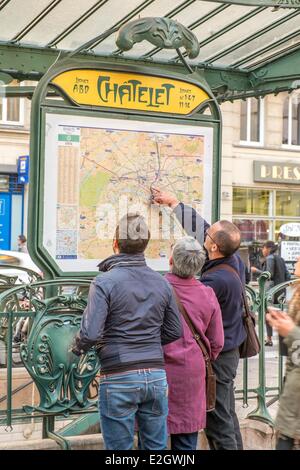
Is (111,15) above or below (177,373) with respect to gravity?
above

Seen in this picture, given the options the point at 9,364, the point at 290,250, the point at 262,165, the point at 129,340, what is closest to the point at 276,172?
the point at 262,165

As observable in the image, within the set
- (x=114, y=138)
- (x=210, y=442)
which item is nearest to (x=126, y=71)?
(x=114, y=138)

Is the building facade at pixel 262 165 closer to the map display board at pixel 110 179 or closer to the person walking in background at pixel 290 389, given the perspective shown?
the map display board at pixel 110 179

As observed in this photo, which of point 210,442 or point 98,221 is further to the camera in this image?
point 98,221

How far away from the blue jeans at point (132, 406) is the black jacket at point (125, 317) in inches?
2.6

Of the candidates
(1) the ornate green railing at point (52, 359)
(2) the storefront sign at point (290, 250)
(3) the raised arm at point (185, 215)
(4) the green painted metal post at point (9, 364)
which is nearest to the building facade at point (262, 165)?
(2) the storefront sign at point (290, 250)

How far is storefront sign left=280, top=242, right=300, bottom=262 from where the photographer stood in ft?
63.6

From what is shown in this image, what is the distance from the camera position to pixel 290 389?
3766 mm

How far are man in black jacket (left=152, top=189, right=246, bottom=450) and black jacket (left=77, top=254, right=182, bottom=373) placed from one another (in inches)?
34.9

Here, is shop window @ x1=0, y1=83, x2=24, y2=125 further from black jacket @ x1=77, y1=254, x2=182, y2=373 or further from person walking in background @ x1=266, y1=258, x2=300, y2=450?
person walking in background @ x1=266, y1=258, x2=300, y2=450

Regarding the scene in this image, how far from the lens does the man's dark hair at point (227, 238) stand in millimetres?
5090
